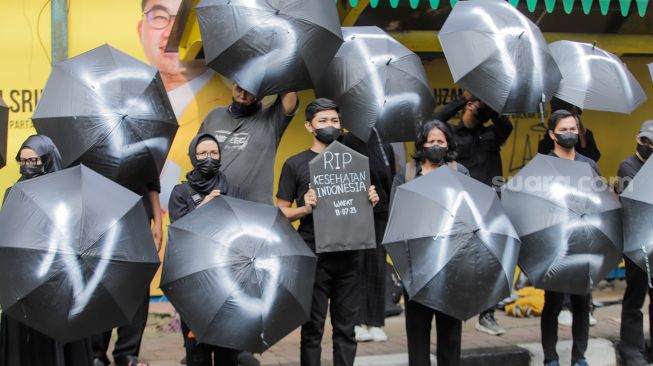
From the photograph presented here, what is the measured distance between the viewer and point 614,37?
29.1 ft

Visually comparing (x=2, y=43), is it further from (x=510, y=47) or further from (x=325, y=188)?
(x=510, y=47)

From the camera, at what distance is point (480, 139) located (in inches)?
290

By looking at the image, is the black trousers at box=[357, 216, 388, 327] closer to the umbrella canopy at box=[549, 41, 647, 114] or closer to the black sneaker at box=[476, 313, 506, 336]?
the black sneaker at box=[476, 313, 506, 336]

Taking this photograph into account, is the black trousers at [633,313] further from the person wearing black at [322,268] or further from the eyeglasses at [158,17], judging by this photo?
the eyeglasses at [158,17]

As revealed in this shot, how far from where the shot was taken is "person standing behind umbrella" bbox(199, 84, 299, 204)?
6328mm

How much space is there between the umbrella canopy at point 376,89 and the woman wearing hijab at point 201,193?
3.48 ft

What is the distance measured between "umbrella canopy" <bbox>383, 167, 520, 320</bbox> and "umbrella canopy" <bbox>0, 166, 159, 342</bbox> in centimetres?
150

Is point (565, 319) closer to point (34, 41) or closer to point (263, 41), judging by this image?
point (263, 41)

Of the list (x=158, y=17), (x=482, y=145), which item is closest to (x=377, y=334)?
(x=482, y=145)

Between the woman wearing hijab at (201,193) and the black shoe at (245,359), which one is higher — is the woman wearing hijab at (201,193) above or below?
above

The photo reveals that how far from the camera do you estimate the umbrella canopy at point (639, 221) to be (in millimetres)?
5910

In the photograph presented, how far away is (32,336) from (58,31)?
3.43 meters

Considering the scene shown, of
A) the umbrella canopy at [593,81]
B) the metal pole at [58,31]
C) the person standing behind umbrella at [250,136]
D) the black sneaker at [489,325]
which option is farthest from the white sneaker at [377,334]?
the metal pole at [58,31]

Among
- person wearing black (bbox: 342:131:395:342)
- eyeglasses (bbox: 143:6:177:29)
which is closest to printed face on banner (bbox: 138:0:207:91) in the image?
eyeglasses (bbox: 143:6:177:29)
